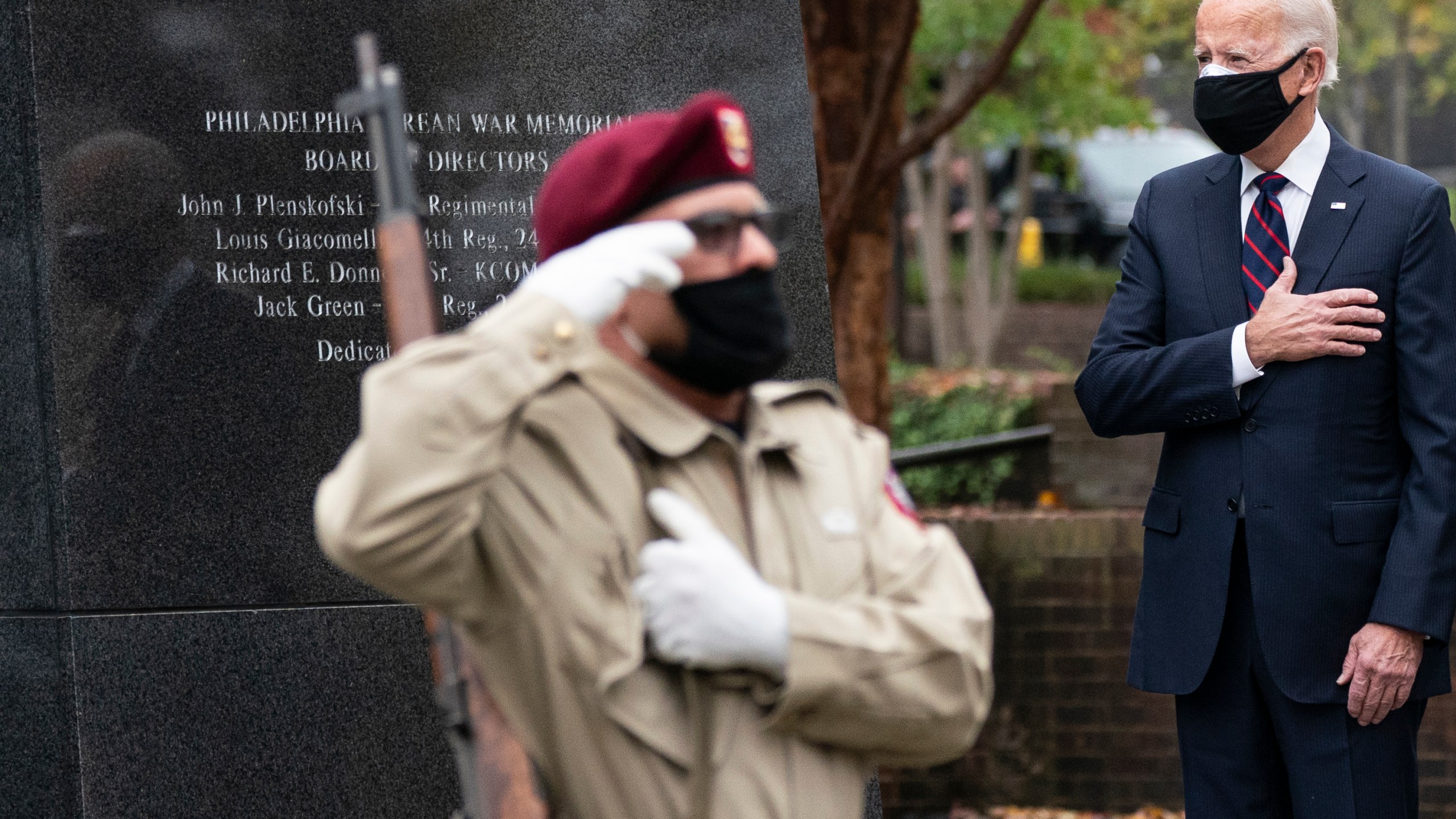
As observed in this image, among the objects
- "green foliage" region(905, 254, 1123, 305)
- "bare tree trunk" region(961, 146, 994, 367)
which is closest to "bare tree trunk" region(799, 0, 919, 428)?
"bare tree trunk" region(961, 146, 994, 367)

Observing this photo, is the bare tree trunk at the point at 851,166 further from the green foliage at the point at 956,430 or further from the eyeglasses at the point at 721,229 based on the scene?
the eyeglasses at the point at 721,229

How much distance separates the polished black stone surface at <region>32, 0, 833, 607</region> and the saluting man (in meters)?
2.38

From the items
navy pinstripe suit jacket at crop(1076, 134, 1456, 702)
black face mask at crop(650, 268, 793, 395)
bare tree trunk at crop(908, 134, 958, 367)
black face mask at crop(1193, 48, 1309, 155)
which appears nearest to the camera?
black face mask at crop(650, 268, 793, 395)

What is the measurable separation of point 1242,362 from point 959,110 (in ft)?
11.3

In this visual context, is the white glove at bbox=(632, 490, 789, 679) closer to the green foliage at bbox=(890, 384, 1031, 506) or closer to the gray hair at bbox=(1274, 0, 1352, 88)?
the gray hair at bbox=(1274, 0, 1352, 88)

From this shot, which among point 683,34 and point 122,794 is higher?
point 683,34

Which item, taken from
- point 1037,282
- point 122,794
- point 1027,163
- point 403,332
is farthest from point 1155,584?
point 1037,282

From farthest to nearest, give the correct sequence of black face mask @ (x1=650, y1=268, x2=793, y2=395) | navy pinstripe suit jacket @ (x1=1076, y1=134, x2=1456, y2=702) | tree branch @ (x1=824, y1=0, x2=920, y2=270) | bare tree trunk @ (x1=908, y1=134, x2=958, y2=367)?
bare tree trunk @ (x1=908, y1=134, x2=958, y2=367), tree branch @ (x1=824, y1=0, x2=920, y2=270), navy pinstripe suit jacket @ (x1=1076, y1=134, x2=1456, y2=702), black face mask @ (x1=650, y1=268, x2=793, y2=395)

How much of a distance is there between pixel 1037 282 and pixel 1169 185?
612 inches

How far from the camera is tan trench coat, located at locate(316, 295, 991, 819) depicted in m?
2.14

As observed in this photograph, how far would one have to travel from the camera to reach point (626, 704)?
7.29 feet

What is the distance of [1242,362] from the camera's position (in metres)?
3.87

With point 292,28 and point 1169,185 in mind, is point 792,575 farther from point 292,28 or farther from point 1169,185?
point 292,28

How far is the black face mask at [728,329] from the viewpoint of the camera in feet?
7.42
